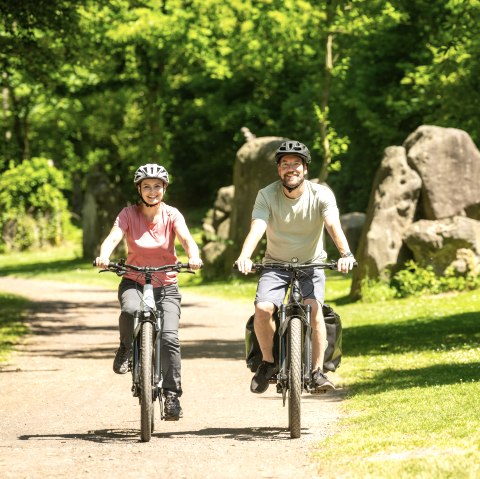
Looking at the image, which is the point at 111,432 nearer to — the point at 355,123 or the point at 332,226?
the point at 332,226

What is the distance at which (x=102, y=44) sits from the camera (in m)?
40.6

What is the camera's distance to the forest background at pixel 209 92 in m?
32.0

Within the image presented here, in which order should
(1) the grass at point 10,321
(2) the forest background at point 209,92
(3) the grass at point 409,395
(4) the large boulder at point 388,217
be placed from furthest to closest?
(2) the forest background at point 209,92
(4) the large boulder at point 388,217
(1) the grass at point 10,321
(3) the grass at point 409,395

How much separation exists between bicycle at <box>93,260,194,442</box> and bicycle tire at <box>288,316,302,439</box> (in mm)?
910

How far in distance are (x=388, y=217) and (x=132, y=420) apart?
48.6 ft

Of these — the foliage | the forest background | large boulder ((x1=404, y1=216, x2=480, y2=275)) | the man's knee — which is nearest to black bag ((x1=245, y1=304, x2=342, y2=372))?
the man's knee

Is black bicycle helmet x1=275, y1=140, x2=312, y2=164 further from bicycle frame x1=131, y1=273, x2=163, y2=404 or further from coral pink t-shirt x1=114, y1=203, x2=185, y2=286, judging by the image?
bicycle frame x1=131, y1=273, x2=163, y2=404

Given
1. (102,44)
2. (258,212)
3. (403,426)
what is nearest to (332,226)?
(258,212)

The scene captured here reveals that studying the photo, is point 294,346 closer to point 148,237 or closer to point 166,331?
point 166,331

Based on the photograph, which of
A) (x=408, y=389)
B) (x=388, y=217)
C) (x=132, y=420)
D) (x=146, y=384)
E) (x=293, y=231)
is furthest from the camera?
(x=388, y=217)

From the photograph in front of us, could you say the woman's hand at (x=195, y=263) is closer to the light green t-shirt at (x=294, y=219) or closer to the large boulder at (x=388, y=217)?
the light green t-shirt at (x=294, y=219)

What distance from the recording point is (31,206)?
4747 centimetres

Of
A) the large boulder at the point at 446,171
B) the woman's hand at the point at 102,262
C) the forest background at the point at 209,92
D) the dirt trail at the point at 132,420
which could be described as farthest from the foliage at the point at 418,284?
the woman's hand at the point at 102,262

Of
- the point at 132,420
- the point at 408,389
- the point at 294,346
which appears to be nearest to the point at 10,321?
the point at 408,389
